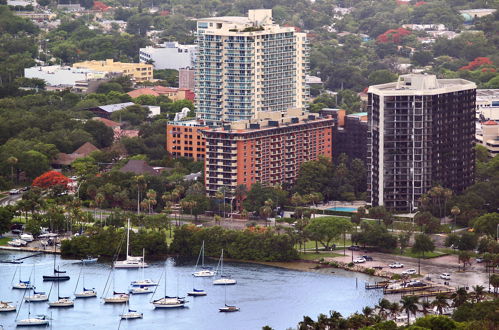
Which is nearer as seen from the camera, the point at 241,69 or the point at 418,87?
the point at 418,87

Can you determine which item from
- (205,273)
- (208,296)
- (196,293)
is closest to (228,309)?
(208,296)

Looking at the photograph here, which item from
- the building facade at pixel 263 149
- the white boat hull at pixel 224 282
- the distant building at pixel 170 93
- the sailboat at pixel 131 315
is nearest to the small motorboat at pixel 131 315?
the sailboat at pixel 131 315

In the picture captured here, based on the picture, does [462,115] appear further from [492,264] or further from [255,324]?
[255,324]

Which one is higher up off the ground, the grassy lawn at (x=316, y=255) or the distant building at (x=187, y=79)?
the distant building at (x=187, y=79)

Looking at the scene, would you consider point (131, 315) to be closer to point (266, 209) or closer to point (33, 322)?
point (33, 322)

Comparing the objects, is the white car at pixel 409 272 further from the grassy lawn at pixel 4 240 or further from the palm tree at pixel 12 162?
the palm tree at pixel 12 162
